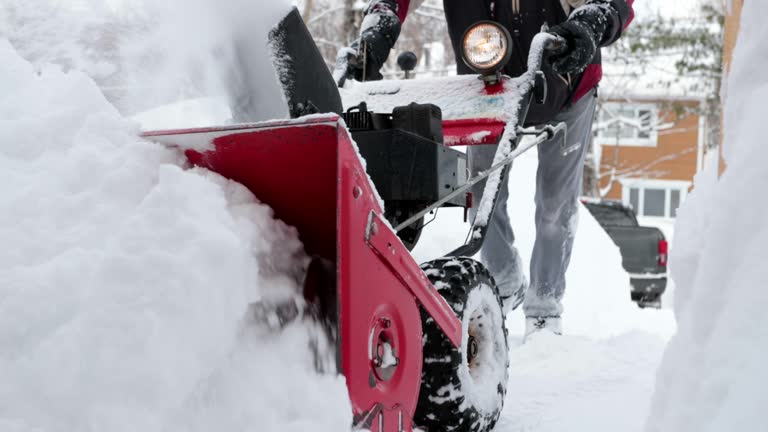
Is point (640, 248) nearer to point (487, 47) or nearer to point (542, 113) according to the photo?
point (542, 113)

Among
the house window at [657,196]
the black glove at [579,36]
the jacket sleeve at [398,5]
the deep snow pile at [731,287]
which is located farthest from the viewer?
the house window at [657,196]

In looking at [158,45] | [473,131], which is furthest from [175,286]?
[158,45]

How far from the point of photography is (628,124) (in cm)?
2298

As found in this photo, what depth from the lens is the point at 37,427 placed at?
3.61 ft

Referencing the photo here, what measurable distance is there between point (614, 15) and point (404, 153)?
1599 mm

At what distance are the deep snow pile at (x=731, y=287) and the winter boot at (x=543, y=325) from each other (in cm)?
217

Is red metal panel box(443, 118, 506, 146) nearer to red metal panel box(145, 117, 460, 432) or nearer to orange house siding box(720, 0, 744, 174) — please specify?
orange house siding box(720, 0, 744, 174)

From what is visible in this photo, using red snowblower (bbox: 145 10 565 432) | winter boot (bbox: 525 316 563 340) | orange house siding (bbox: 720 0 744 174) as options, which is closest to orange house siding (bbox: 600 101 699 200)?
winter boot (bbox: 525 316 563 340)

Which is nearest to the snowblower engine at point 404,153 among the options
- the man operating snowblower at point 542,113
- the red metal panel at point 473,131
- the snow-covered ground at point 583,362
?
the red metal panel at point 473,131

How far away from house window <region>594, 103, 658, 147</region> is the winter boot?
63.2ft

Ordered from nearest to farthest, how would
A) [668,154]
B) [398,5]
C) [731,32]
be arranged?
[731,32] → [398,5] → [668,154]

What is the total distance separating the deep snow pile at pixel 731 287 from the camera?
3.46ft

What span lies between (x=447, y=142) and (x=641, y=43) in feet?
67.3

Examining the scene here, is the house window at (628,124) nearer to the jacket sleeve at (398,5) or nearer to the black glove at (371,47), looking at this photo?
the jacket sleeve at (398,5)
